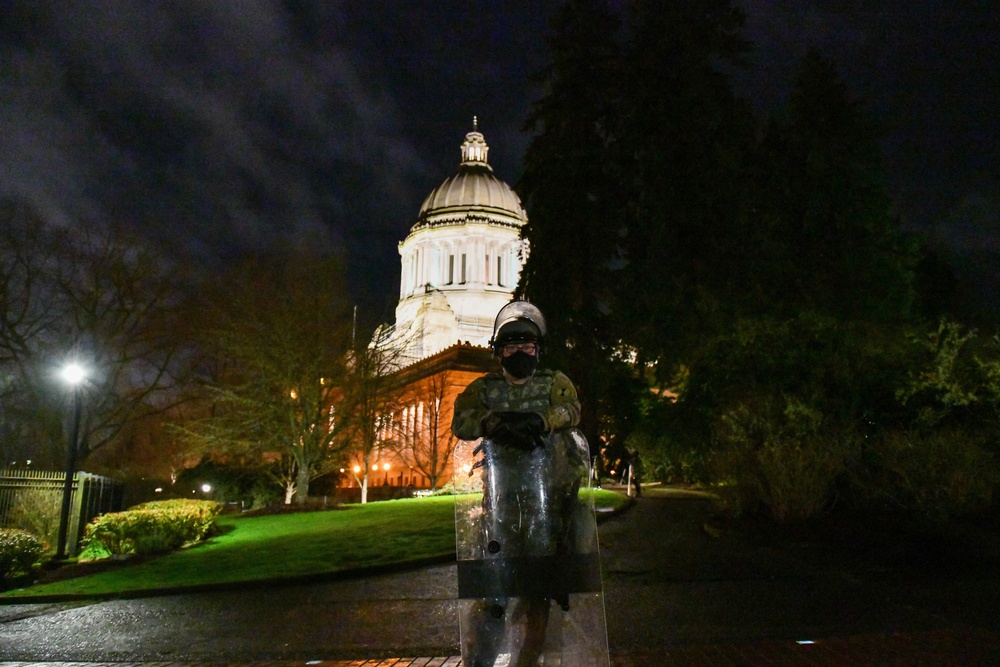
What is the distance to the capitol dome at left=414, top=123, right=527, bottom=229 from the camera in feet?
262

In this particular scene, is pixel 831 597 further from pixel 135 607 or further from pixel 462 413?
pixel 135 607

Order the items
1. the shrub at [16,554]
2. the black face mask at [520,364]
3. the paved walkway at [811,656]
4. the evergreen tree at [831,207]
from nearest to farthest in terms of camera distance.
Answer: the black face mask at [520,364], the paved walkway at [811,656], the shrub at [16,554], the evergreen tree at [831,207]

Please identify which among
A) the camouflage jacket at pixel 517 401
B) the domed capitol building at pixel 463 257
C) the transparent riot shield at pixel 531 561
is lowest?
the transparent riot shield at pixel 531 561

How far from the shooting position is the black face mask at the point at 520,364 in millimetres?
4746

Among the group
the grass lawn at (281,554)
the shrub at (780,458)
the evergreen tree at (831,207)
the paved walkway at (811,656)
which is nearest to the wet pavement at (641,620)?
Answer: the paved walkway at (811,656)

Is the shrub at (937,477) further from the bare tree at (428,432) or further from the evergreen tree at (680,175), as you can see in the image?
the bare tree at (428,432)

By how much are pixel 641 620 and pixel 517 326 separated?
14.8 feet

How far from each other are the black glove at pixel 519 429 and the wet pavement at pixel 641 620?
2939mm

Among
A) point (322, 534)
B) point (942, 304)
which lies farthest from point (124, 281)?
point (942, 304)

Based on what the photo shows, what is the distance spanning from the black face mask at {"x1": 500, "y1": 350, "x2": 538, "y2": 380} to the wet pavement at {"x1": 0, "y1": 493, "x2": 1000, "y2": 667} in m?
2.97

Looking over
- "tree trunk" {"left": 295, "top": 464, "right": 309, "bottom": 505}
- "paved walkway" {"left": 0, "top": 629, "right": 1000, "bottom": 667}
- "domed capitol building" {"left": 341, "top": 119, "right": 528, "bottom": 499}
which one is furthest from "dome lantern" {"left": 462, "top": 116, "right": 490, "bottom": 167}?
"paved walkway" {"left": 0, "top": 629, "right": 1000, "bottom": 667}

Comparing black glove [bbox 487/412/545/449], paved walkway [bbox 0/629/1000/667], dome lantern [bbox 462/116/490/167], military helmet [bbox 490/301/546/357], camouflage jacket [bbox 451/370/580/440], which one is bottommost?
paved walkway [bbox 0/629/1000/667]

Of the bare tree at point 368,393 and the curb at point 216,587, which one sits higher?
the bare tree at point 368,393

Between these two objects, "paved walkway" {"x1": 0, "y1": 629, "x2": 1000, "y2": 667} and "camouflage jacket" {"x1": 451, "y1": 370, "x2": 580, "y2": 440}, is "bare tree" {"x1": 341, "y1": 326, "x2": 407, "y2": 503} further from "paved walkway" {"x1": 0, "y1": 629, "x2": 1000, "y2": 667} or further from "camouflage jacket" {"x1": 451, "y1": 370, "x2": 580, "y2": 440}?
"camouflage jacket" {"x1": 451, "y1": 370, "x2": 580, "y2": 440}
